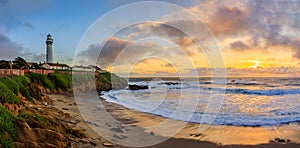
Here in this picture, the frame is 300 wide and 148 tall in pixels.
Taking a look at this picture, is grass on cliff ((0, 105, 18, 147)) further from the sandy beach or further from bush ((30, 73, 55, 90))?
bush ((30, 73, 55, 90))

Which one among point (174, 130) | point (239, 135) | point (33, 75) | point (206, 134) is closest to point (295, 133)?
point (239, 135)

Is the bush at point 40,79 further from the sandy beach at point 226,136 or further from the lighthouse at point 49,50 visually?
the lighthouse at point 49,50

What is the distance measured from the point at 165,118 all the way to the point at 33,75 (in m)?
13.0

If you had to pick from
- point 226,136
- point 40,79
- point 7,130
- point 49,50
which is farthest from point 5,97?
point 49,50

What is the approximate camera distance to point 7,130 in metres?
6.21

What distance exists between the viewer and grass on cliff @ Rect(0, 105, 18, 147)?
19.2 ft

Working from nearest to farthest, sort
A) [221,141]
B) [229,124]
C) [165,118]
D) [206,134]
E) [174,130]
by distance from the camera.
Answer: [221,141] → [206,134] → [174,130] → [229,124] → [165,118]

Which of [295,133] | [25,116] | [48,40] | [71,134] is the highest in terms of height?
[48,40]

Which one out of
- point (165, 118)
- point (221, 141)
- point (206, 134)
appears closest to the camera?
point (221, 141)

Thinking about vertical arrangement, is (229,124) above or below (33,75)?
below

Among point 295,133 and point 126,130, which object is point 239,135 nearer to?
point 295,133

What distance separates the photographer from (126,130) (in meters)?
11.0

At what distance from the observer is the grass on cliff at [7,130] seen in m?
5.84

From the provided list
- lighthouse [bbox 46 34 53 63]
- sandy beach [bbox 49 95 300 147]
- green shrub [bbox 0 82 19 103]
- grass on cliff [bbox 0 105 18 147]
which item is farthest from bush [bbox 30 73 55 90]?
lighthouse [bbox 46 34 53 63]
